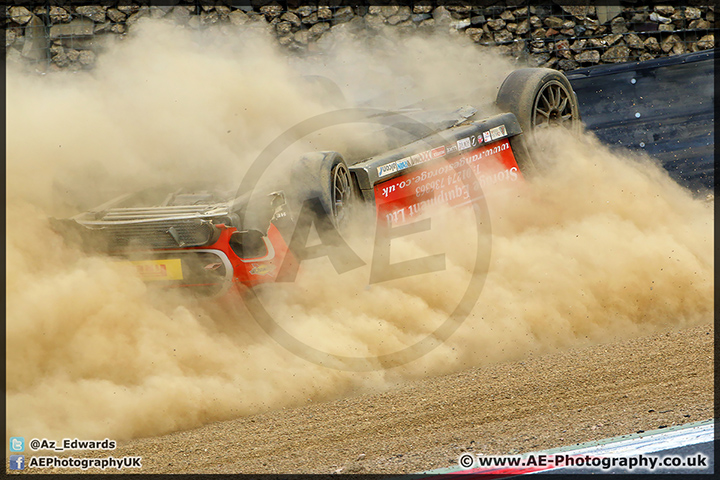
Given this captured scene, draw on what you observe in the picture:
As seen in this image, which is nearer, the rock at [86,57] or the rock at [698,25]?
the rock at [698,25]

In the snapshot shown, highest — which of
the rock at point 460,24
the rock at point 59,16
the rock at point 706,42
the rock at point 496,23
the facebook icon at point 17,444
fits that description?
the rock at point 706,42

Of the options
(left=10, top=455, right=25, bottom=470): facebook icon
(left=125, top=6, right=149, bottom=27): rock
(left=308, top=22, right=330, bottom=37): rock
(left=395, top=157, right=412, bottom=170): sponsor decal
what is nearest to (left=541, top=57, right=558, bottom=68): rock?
(left=308, top=22, right=330, bottom=37): rock

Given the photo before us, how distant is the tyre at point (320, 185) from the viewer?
5.00 meters

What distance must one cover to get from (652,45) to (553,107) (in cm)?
529

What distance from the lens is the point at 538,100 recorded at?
6852 millimetres

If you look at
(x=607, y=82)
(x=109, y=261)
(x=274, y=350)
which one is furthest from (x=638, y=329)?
(x=607, y=82)

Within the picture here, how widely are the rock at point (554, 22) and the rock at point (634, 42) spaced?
1.08m

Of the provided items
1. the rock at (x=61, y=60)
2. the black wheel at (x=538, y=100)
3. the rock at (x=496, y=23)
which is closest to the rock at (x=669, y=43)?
the rock at (x=496, y=23)

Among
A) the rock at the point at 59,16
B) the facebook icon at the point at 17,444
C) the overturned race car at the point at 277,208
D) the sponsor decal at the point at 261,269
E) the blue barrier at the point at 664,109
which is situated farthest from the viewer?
the rock at the point at 59,16

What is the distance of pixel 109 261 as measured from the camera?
15.9 feet

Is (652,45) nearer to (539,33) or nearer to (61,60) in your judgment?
(539,33)

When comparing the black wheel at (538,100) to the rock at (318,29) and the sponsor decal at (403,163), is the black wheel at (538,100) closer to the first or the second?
the sponsor decal at (403,163)

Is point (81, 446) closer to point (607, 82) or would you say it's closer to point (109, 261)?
point (109, 261)

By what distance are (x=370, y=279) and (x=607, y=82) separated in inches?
200
